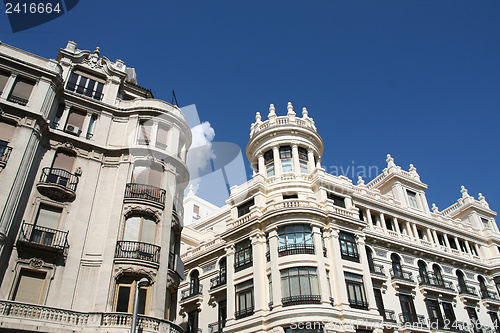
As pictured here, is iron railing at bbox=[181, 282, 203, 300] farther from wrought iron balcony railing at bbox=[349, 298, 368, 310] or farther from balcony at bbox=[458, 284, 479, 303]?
balcony at bbox=[458, 284, 479, 303]

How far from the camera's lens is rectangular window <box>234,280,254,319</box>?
105 feet

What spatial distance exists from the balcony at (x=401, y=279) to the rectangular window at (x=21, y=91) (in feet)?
107

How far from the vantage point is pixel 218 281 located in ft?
120

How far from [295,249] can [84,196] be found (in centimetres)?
1611

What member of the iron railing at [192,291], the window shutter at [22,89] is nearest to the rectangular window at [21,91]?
the window shutter at [22,89]

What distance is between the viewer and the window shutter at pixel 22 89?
2487 centimetres

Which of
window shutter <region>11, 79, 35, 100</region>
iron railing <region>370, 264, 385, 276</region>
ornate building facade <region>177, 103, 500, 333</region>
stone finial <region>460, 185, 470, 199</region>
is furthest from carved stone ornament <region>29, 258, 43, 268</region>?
stone finial <region>460, 185, 470, 199</region>

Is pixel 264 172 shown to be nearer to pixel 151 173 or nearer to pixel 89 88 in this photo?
pixel 151 173

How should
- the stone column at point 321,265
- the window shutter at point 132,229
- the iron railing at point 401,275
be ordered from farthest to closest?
the iron railing at point 401,275 → the stone column at point 321,265 → the window shutter at point 132,229

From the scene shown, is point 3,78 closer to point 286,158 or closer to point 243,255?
point 243,255

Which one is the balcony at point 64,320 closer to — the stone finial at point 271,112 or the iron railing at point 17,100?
the iron railing at point 17,100

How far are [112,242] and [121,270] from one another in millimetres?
1919

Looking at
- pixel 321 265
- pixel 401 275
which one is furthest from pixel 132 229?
pixel 401 275

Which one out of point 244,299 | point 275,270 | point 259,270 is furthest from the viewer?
point 244,299
